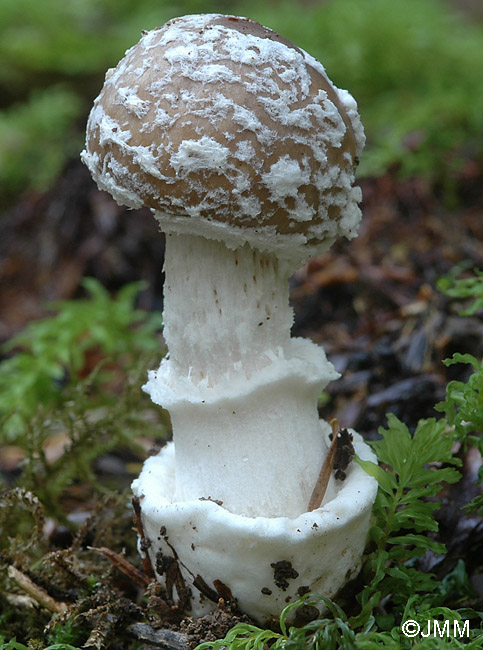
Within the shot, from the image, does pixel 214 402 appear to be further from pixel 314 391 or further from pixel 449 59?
pixel 449 59

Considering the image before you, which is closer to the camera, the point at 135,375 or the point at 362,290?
the point at 135,375

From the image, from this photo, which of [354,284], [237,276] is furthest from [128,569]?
[354,284]

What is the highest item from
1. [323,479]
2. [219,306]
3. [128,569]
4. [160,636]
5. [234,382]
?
[219,306]

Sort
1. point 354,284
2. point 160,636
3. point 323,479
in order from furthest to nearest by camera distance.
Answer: point 354,284
point 323,479
point 160,636

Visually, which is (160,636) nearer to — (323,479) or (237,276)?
(323,479)

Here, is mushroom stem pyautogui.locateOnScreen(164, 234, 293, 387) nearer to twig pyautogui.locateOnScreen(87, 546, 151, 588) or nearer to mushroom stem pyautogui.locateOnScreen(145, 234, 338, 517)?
mushroom stem pyautogui.locateOnScreen(145, 234, 338, 517)

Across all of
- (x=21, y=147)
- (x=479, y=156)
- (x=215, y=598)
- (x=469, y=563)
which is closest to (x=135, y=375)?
(x=215, y=598)

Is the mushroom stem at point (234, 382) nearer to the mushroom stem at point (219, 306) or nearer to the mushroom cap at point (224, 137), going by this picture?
the mushroom stem at point (219, 306)

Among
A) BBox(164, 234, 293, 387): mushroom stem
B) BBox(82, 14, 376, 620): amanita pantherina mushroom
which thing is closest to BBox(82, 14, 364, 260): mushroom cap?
BBox(82, 14, 376, 620): amanita pantherina mushroom
